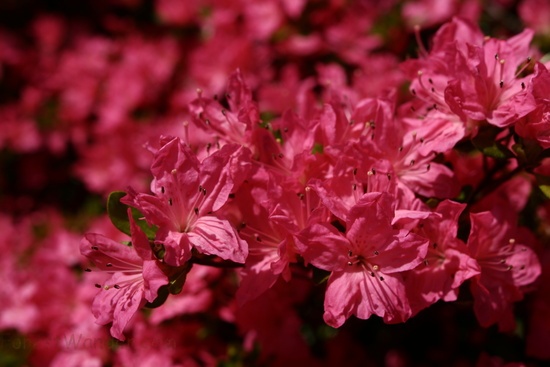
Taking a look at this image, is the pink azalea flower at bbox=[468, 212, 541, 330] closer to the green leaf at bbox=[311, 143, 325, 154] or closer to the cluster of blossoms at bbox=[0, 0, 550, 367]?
the cluster of blossoms at bbox=[0, 0, 550, 367]

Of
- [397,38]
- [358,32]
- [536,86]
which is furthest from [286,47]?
[536,86]

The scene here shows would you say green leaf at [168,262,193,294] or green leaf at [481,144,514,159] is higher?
green leaf at [481,144,514,159]

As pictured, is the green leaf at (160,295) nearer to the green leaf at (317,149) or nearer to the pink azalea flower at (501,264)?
the green leaf at (317,149)

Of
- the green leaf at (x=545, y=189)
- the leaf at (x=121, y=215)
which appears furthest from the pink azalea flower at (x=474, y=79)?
the leaf at (x=121, y=215)

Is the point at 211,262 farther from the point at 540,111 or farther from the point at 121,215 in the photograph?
the point at 540,111

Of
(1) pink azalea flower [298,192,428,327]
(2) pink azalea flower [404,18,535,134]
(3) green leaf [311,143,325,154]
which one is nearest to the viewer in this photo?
(1) pink azalea flower [298,192,428,327]

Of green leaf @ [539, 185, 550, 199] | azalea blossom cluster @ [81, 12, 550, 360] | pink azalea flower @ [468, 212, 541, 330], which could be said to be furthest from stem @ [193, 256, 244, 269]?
green leaf @ [539, 185, 550, 199]

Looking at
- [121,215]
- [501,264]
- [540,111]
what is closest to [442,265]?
[501,264]

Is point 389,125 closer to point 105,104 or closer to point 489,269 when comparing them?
point 489,269
